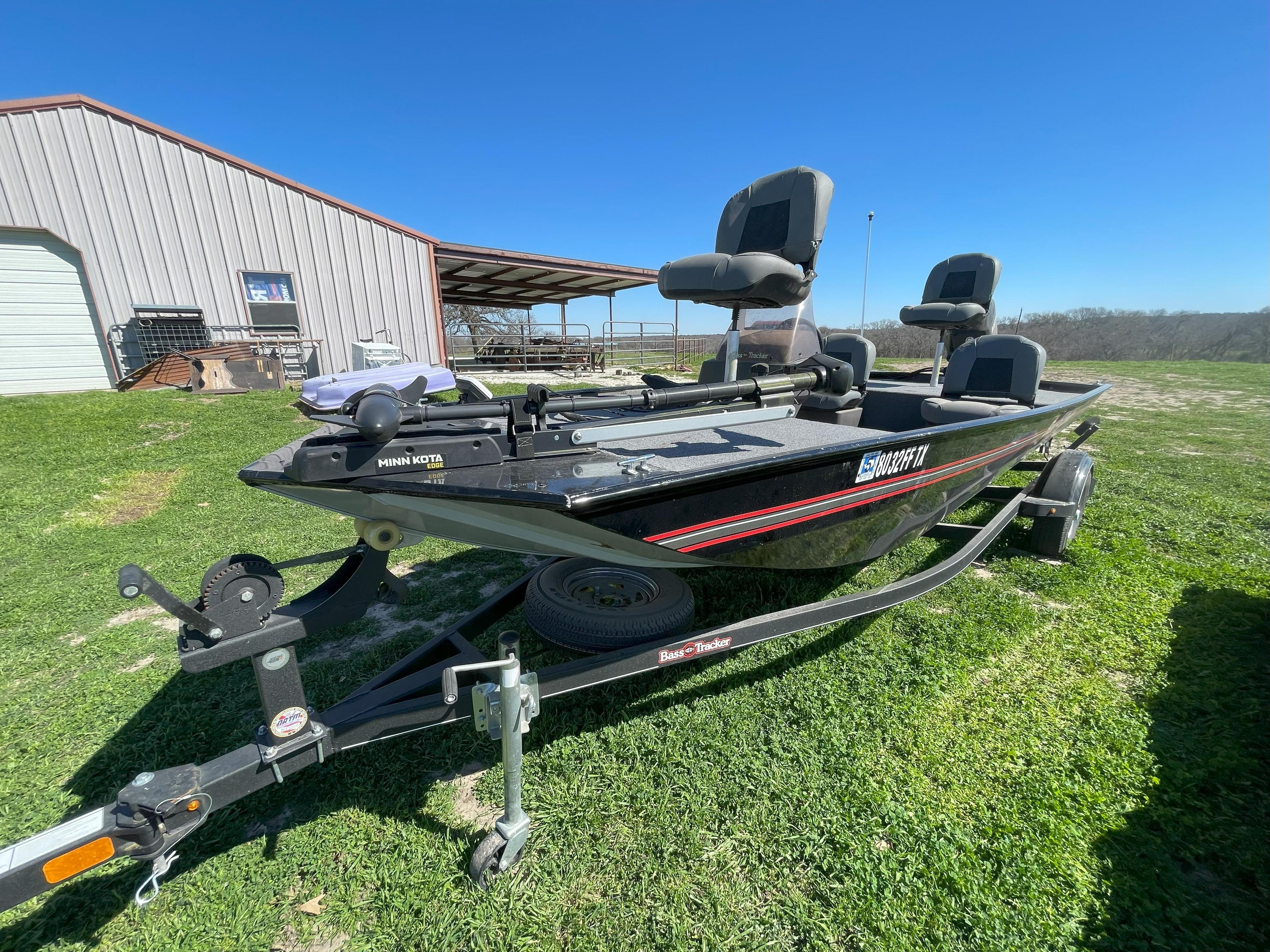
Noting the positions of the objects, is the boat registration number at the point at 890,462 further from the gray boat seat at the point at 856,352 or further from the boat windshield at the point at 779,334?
the gray boat seat at the point at 856,352

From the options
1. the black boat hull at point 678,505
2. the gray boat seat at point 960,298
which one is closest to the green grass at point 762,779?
the black boat hull at point 678,505

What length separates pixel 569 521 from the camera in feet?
5.06

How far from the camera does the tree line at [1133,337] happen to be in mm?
22828

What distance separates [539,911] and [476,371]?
14.0m

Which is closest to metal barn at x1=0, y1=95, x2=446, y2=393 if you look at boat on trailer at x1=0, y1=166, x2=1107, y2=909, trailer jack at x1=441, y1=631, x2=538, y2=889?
boat on trailer at x1=0, y1=166, x2=1107, y2=909

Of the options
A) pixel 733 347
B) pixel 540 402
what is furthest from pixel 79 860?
pixel 733 347

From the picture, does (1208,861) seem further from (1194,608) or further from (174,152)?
(174,152)

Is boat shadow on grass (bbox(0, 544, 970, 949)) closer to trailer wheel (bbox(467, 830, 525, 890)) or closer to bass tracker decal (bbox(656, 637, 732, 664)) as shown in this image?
trailer wheel (bbox(467, 830, 525, 890))

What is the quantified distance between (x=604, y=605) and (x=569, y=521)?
44.7 inches

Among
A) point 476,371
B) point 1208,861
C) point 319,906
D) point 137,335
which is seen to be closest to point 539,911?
point 319,906

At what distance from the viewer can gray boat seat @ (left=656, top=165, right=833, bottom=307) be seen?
2393mm

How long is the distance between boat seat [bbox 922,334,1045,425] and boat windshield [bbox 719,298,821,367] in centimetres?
106

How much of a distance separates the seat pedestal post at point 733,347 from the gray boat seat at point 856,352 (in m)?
1.42

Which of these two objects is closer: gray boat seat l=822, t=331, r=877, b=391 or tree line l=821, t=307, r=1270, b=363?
gray boat seat l=822, t=331, r=877, b=391
